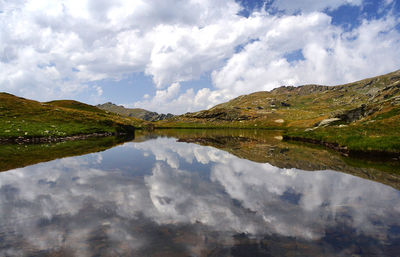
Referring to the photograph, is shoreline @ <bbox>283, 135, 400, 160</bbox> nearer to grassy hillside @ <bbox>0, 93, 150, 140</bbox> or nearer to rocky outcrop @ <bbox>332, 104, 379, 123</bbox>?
rocky outcrop @ <bbox>332, 104, 379, 123</bbox>

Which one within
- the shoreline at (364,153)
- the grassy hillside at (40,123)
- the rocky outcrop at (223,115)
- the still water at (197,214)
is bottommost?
the still water at (197,214)

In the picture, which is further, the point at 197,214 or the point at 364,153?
the point at 364,153

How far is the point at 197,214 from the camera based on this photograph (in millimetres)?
11094

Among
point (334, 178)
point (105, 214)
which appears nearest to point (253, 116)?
point (334, 178)

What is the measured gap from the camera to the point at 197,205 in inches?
482

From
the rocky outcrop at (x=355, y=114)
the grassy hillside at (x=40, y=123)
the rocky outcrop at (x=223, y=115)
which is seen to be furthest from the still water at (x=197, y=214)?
the rocky outcrop at (x=223, y=115)

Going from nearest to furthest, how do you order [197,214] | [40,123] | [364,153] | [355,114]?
[197,214] → [364,153] → [40,123] → [355,114]

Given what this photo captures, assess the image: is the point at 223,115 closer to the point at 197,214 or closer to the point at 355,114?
the point at 355,114

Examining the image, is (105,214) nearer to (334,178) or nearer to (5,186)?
(5,186)

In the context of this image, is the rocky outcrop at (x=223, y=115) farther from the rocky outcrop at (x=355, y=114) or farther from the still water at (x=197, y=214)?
the still water at (x=197, y=214)

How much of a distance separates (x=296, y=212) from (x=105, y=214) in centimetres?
972

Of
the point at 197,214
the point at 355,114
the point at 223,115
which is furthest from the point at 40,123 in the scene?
the point at 223,115

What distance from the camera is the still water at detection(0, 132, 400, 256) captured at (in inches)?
315

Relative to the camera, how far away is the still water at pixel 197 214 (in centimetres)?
799
